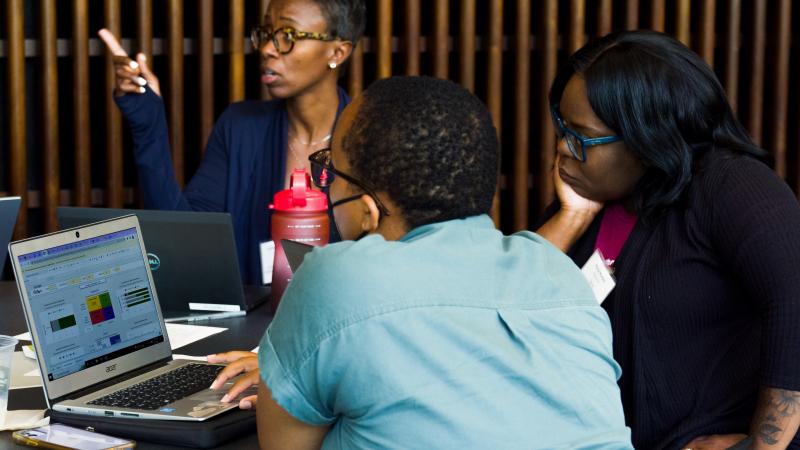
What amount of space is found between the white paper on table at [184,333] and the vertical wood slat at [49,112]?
1592mm

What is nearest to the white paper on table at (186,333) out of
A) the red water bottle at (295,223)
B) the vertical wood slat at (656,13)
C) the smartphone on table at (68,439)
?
the red water bottle at (295,223)

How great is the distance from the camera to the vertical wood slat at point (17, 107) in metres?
3.81

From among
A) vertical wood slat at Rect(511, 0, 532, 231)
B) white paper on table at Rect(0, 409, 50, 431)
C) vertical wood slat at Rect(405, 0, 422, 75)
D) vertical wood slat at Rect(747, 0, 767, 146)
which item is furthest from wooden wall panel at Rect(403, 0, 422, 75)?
white paper on table at Rect(0, 409, 50, 431)

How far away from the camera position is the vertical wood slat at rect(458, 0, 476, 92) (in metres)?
4.24

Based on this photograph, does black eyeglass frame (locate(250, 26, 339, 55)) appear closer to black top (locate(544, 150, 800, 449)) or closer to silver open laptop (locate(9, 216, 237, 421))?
silver open laptop (locate(9, 216, 237, 421))

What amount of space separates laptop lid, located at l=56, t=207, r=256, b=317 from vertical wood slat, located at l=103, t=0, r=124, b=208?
4.75 ft

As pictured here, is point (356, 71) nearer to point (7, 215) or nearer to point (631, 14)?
point (631, 14)

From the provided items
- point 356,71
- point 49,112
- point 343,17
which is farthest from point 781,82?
point 49,112

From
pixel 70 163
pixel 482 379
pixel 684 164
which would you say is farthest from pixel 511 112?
pixel 482 379

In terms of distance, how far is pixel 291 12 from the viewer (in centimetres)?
325

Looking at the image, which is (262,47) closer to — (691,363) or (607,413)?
(691,363)

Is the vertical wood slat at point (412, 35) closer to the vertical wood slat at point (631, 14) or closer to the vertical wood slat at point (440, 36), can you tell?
the vertical wood slat at point (440, 36)

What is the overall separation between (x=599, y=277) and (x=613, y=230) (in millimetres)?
195

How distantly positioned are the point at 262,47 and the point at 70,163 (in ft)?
4.24
